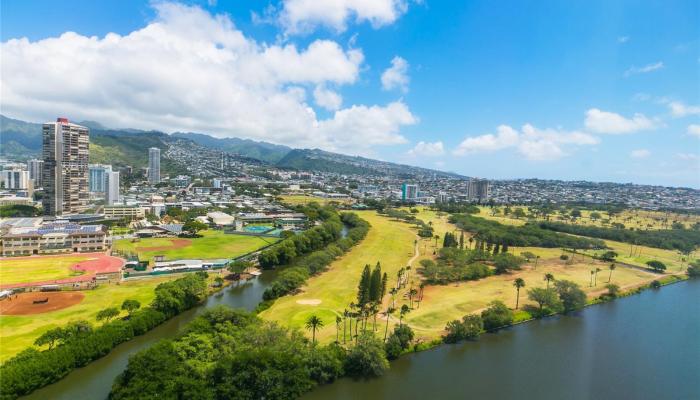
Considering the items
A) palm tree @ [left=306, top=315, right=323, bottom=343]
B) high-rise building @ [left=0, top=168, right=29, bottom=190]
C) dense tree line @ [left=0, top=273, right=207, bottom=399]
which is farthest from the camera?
high-rise building @ [left=0, top=168, right=29, bottom=190]

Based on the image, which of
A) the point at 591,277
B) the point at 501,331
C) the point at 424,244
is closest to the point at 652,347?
the point at 501,331

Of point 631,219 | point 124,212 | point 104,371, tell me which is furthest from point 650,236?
Answer: point 124,212

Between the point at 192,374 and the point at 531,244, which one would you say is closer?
the point at 192,374

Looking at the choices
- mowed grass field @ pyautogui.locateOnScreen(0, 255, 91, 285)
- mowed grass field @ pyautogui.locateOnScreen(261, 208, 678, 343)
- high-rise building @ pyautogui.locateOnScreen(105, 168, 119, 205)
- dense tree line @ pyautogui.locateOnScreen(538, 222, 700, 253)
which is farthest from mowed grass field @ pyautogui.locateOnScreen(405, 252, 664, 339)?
high-rise building @ pyautogui.locateOnScreen(105, 168, 119, 205)

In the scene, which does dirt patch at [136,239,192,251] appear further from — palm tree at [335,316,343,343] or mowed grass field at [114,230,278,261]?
palm tree at [335,316,343,343]

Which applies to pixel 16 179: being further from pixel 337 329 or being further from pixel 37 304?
pixel 337 329

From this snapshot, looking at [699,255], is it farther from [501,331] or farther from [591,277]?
[501,331]
